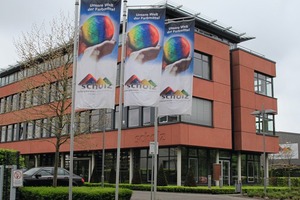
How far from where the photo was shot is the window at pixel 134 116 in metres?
36.4

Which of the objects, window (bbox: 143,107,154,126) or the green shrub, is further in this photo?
window (bbox: 143,107,154,126)

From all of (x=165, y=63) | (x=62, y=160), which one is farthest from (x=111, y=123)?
(x=165, y=63)

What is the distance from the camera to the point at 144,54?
16.5 metres

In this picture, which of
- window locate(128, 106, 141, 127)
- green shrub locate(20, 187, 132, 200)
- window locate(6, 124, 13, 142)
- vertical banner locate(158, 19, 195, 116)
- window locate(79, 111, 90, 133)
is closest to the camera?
green shrub locate(20, 187, 132, 200)

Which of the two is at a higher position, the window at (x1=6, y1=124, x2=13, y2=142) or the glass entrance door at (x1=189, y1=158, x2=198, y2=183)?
the window at (x1=6, y1=124, x2=13, y2=142)

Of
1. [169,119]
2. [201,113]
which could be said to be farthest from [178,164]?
[201,113]

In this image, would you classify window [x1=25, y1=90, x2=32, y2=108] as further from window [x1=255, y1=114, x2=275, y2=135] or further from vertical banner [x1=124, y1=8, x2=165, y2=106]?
Answer: window [x1=255, y1=114, x2=275, y2=135]

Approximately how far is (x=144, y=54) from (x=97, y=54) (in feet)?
6.55

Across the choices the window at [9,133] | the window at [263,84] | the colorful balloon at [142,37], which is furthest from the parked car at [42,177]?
the window at [9,133]

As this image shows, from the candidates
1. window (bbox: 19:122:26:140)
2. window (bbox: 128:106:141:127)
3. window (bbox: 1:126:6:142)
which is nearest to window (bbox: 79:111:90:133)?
window (bbox: 128:106:141:127)

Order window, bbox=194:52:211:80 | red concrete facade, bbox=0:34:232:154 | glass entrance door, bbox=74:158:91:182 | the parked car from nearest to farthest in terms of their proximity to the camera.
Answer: the parked car < red concrete facade, bbox=0:34:232:154 < window, bbox=194:52:211:80 < glass entrance door, bbox=74:158:91:182

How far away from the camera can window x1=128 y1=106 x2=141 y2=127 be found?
36.4 metres

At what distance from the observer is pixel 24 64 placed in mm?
23016

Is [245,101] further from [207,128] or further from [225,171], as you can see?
[225,171]
